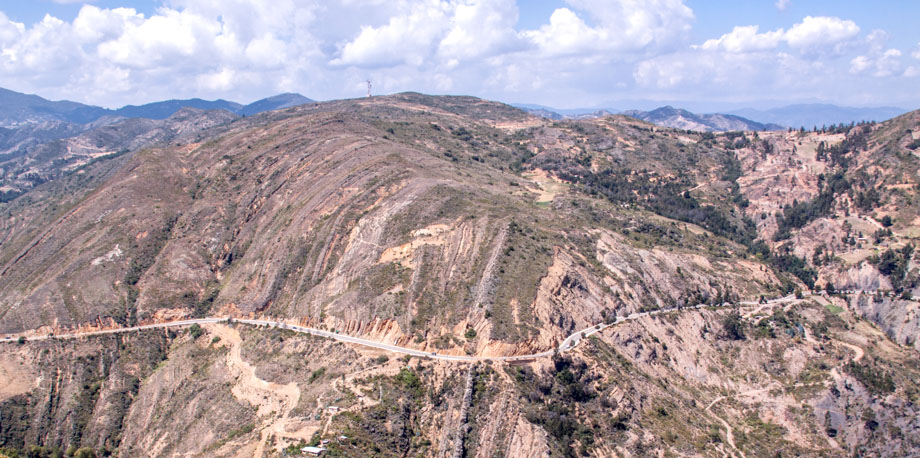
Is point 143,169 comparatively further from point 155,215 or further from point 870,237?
point 870,237

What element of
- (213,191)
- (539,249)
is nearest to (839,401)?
(539,249)

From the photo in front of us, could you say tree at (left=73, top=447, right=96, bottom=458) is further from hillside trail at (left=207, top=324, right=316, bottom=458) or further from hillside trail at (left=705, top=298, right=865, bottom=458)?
hillside trail at (left=705, top=298, right=865, bottom=458)

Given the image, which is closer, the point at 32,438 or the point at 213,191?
the point at 32,438

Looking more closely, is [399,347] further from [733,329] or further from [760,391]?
[733,329]

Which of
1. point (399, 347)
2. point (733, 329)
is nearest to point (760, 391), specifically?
point (733, 329)

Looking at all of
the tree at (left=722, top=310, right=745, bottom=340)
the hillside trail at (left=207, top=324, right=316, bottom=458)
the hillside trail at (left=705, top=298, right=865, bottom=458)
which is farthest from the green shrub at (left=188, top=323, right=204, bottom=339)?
the tree at (left=722, top=310, right=745, bottom=340)
